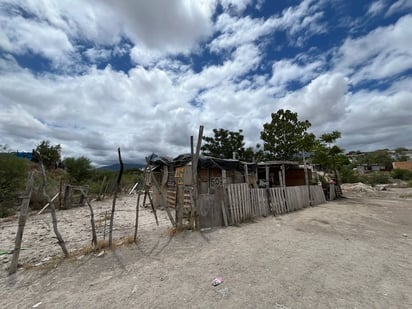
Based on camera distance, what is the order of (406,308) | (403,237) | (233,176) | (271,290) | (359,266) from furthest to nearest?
(233,176) < (403,237) < (359,266) < (271,290) < (406,308)

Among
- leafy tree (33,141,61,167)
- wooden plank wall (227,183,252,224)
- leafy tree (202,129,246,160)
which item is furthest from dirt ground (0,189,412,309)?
leafy tree (33,141,61,167)

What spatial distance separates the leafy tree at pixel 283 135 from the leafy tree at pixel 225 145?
12.5ft

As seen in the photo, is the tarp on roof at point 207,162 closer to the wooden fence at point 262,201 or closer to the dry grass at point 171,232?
the wooden fence at point 262,201

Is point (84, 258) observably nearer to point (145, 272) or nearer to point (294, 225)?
point (145, 272)

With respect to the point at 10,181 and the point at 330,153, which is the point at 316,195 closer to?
the point at 330,153

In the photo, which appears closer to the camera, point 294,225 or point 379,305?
point 379,305

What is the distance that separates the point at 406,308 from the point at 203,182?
773 cm

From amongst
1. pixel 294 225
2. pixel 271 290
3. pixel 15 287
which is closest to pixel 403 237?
pixel 294 225

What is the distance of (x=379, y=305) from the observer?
2299 mm

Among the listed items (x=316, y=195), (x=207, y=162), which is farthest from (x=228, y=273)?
(x=316, y=195)

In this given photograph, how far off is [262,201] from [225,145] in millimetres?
14562

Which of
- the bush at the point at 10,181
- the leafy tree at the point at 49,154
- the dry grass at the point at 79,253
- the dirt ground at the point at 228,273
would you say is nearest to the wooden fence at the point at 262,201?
the dirt ground at the point at 228,273

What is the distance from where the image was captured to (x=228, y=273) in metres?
3.14

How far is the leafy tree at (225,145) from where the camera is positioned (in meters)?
21.5
